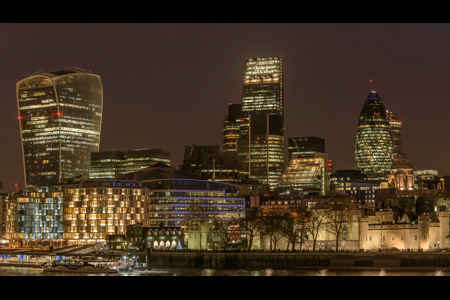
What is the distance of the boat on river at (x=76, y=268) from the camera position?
291ft

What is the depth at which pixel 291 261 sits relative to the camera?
3725 inches

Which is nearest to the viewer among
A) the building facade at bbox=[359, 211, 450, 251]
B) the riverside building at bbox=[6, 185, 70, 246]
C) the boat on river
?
the boat on river

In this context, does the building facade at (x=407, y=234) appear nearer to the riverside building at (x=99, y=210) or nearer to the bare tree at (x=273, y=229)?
the bare tree at (x=273, y=229)

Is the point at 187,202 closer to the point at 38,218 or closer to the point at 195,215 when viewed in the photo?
the point at 195,215

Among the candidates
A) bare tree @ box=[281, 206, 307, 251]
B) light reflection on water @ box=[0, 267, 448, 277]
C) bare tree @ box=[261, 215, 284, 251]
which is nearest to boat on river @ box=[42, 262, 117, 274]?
light reflection on water @ box=[0, 267, 448, 277]

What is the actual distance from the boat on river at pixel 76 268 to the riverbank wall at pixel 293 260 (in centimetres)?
730

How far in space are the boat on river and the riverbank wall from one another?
7.30 m

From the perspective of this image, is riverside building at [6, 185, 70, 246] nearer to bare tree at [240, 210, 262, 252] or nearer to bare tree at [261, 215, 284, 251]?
bare tree at [240, 210, 262, 252]

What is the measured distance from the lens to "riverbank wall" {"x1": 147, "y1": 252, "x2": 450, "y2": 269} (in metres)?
88.3

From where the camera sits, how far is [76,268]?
90.8 metres

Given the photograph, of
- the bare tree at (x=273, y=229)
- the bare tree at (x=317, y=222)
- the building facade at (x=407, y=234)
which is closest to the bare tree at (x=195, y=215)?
the bare tree at (x=273, y=229)
